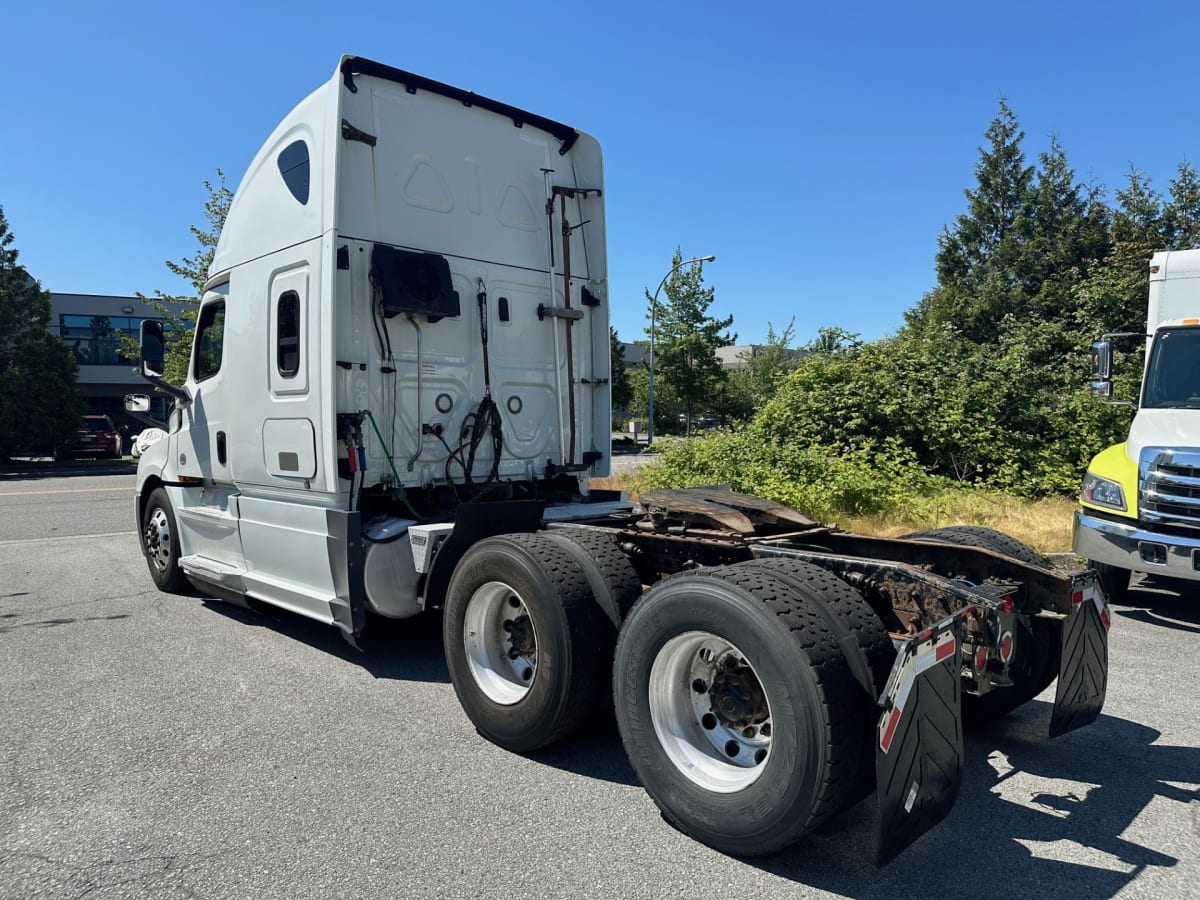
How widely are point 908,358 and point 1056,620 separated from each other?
37.8 ft

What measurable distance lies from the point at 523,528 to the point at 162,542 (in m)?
4.35

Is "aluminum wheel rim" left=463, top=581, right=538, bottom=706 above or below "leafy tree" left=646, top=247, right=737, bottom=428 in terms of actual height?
below

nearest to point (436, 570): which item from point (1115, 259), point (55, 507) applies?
point (55, 507)

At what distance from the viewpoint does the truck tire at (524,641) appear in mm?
3711

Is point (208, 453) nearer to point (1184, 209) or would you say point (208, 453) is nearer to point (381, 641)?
point (381, 641)

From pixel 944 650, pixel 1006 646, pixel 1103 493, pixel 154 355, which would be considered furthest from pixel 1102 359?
pixel 154 355

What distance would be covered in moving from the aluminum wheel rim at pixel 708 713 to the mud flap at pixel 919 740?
0.51 meters

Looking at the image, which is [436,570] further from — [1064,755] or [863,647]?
[1064,755]

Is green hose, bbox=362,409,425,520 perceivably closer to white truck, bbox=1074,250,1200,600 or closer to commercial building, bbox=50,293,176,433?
white truck, bbox=1074,250,1200,600

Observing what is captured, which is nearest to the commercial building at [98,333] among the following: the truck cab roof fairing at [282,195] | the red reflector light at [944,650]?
the truck cab roof fairing at [282,195]

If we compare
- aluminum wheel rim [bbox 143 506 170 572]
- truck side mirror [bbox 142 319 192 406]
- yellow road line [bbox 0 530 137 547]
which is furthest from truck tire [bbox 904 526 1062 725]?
yellow road line [bbox 0 530 137 547]

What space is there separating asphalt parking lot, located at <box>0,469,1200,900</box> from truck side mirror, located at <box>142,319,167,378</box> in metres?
2.24

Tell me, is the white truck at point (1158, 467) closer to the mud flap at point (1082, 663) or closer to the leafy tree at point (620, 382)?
the mud flap at point (1082, 663)

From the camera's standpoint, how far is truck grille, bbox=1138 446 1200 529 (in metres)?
6.17
